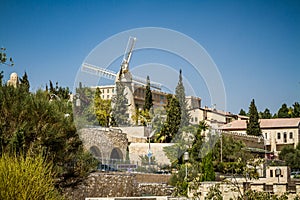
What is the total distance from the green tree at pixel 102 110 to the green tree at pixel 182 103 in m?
4.16

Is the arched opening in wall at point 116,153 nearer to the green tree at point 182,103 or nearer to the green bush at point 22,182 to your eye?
the green tree at point 182,103

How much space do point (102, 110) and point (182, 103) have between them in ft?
17.3

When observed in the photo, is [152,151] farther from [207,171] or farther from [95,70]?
[95,70]

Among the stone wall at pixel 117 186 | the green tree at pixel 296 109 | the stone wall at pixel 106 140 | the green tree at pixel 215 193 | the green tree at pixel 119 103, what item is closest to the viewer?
the green tree at pixel 215 193

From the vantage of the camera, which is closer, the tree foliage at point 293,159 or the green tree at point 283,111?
the tree foliage at point 293,159

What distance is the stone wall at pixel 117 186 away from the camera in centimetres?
1581

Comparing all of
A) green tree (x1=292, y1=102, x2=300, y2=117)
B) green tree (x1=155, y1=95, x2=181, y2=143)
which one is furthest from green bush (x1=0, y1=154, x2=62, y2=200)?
green tree (x1=292, y1=102, x2=300, y2=117)

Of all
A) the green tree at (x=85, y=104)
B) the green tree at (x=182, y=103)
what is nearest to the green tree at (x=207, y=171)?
the green tree at (x=182, y=103)

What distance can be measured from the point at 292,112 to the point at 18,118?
58234 mm

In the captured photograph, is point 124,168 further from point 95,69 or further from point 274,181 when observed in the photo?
point 274,181

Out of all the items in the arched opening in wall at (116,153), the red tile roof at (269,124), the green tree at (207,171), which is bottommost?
the green tree at (207,171)

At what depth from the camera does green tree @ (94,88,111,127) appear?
85.9ft

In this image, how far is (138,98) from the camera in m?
33.4

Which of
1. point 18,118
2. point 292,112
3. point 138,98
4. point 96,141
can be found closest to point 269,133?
point 292,112
